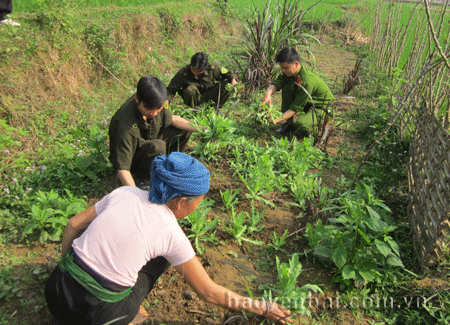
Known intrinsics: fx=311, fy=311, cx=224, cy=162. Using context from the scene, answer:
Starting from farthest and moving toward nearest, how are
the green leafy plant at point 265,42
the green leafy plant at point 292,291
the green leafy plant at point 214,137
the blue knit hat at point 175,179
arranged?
the green leafy plant at point 265,42 < the green leafy plant at point 214,137 < the green leafy plant at point 292,291 < the blue knit hat at point 175,179

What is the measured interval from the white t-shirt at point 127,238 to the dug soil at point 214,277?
54cm

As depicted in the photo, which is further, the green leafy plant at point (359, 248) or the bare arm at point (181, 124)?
the bare arm at point (181, 124)

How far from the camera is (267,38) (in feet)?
15.6

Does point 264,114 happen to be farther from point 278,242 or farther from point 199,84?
point 278,242

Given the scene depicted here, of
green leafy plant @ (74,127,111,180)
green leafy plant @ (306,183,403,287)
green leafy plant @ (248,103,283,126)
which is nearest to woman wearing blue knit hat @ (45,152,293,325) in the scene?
green leafy plant @ (306,183,403,287)

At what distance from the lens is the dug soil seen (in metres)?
1.74

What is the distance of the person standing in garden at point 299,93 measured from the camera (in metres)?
3.49

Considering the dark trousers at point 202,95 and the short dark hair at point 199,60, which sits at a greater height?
the short dark hair at point 199,60

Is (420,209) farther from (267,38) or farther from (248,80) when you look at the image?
(267,38)

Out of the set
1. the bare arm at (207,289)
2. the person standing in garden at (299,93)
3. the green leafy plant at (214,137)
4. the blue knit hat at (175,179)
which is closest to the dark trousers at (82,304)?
the bare arm at (207,289)

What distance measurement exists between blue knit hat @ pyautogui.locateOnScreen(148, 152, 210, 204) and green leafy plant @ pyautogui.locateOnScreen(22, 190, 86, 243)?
1055 mm

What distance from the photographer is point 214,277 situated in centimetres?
198

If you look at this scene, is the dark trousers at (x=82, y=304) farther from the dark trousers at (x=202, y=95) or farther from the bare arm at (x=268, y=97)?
the dark trousers at (x=202, y=95)

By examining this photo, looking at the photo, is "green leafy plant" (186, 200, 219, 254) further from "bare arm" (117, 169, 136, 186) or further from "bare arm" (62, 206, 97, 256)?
"bare arm" (62, 206, 97, 256)
